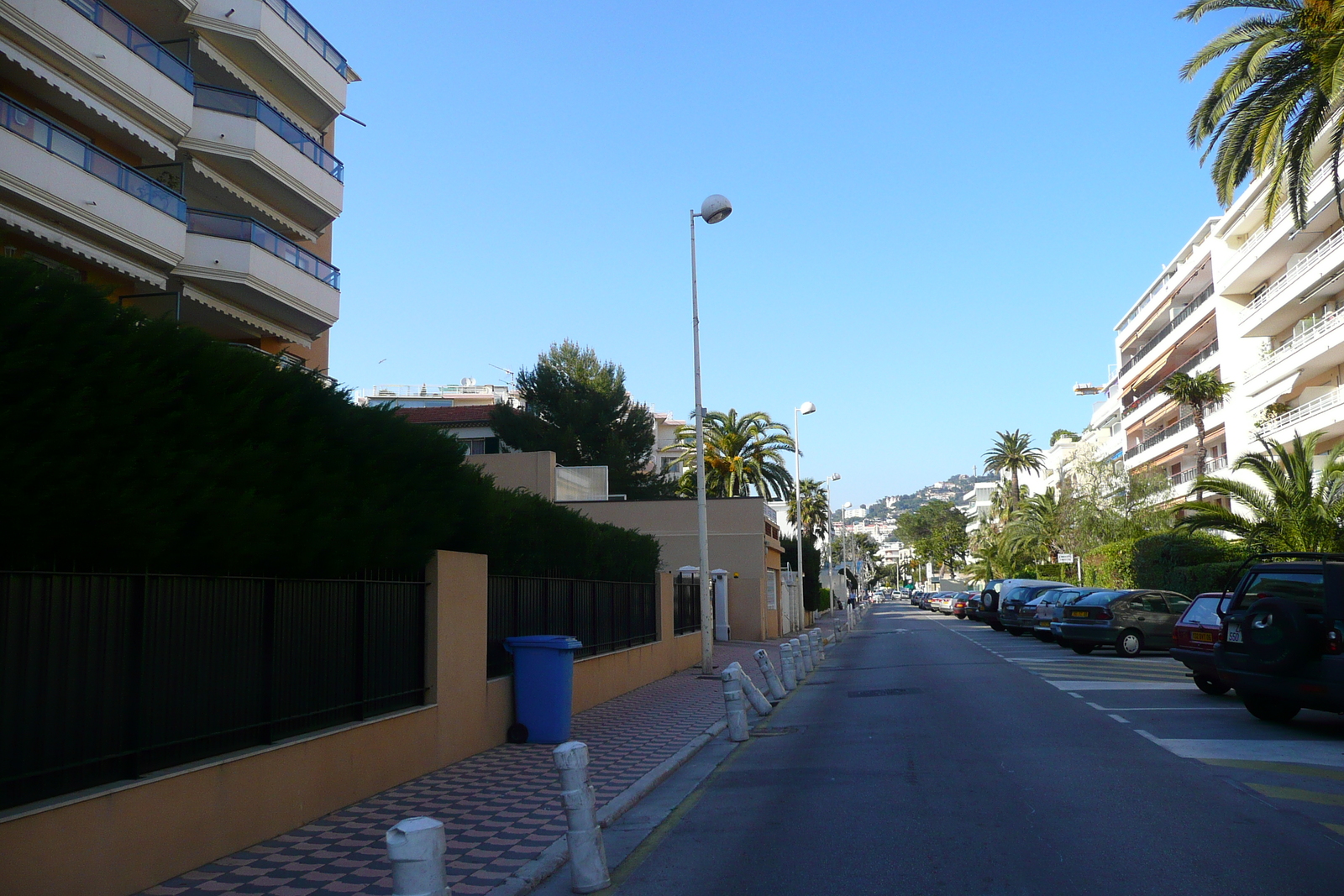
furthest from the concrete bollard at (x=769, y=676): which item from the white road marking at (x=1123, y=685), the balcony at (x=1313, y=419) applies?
the balcony at (x=1313, y=419)

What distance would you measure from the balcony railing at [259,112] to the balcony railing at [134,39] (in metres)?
0.74

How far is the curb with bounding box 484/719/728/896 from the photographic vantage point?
6305mm

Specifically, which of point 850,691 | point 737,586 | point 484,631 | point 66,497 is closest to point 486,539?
point 484,631

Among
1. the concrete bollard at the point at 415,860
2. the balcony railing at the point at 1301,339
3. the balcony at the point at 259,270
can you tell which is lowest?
the concrete bollard at the point at 415,860

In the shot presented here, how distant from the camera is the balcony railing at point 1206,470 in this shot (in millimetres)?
49381

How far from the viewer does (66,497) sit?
6.05 meters

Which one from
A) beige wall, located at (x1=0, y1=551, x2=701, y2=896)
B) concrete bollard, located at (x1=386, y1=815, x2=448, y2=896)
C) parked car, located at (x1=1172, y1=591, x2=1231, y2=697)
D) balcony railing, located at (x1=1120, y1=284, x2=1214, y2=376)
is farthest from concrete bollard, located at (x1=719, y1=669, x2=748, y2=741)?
balcony railing, located at (x1=1120, y1=284, x2=1214, y2=376)

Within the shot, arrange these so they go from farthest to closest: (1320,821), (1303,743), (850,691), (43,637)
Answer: (850,691), (1303,743), (1320,821), (43,637)

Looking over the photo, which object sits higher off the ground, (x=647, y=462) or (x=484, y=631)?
(x=647, y=462)

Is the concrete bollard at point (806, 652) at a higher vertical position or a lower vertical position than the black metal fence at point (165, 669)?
lower

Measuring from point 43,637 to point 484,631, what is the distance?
6.21 m

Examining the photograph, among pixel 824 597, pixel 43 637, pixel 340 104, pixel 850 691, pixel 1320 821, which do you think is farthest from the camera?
pixel 824 597

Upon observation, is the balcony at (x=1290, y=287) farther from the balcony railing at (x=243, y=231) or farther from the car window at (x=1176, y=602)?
the balcony railing at (x=243, y=231)

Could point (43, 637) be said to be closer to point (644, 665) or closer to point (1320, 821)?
point (1320, 821)
